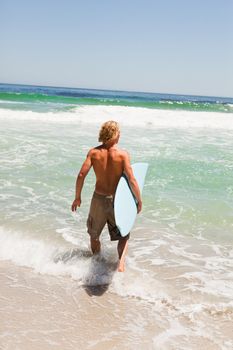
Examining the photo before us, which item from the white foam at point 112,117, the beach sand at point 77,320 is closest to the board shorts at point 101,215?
the beach sand at point 77,320

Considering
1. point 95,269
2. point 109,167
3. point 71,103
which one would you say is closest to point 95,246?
point 95,269

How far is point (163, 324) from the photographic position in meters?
3.18

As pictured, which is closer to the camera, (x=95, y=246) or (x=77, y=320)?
(x=77, y=320)

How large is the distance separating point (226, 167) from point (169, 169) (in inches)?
58.6

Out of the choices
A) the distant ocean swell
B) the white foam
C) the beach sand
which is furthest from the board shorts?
the distant ocean swell

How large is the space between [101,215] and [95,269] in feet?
1.77

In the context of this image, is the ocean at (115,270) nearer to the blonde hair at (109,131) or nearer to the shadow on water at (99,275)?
the shadow on water at (99,275)

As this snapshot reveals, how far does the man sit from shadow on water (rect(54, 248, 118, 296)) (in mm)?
150

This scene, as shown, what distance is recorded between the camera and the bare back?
3.90 m

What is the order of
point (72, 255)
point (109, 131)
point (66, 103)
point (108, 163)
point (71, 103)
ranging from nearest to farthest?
point (109, 131) → point (108, 163) → point (72, 255) → point (66, 103) → point (71, 103)

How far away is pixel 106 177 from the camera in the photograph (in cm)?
399

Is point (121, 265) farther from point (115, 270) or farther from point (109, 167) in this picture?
point (109, 167)

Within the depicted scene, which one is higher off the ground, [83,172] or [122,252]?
[83,172]

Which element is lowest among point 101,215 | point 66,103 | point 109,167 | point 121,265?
point 121,265
